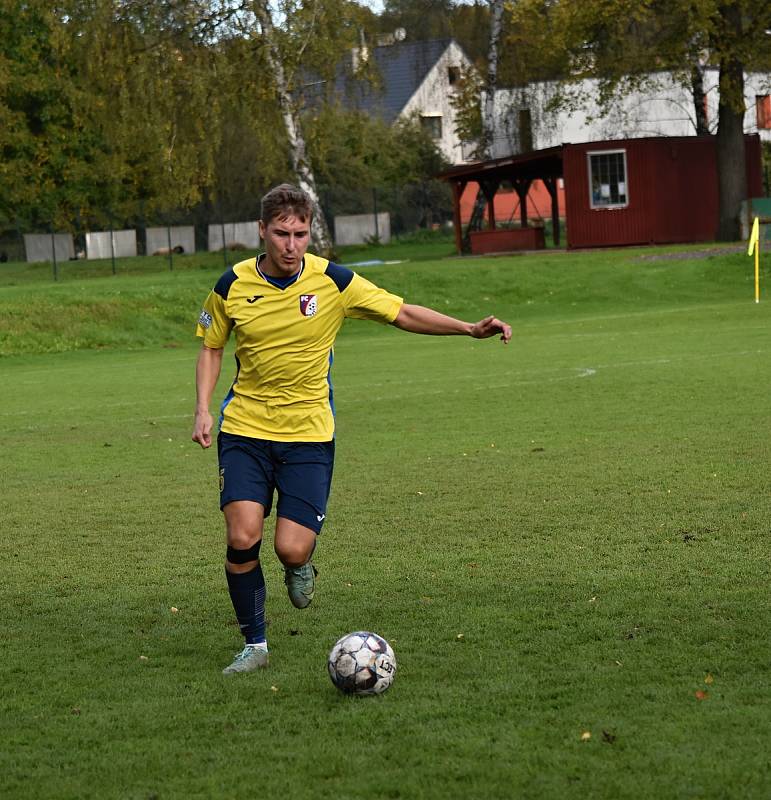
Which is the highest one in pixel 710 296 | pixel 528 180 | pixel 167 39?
pixel 167 39

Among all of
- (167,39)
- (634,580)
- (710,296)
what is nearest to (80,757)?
(634,580)

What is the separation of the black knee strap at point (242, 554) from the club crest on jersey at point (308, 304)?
40.9 inches

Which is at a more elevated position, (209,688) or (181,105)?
(181,105)

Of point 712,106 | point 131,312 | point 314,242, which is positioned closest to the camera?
point 131,312

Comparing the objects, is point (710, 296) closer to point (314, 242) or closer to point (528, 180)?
point (314, 242)

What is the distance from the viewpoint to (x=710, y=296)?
3122 centimetres

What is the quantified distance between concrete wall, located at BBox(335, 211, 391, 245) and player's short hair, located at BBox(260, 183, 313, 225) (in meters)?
53.3

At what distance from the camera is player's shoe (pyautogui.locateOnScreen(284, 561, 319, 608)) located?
244 inches

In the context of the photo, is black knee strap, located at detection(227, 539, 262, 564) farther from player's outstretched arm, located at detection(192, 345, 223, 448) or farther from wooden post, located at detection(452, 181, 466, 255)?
wooden post, located at detection(452, 181, 466, 255)

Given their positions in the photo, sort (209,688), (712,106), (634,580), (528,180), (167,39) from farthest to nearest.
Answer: (712,106), (528,180), (167,39), (634,580), (209,688)

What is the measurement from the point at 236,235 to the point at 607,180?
886 inches

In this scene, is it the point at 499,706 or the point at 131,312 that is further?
the point at 131,312

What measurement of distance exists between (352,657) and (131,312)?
2486 centimetres

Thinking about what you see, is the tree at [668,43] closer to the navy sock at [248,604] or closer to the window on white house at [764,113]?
the window on white house at [764,113]
